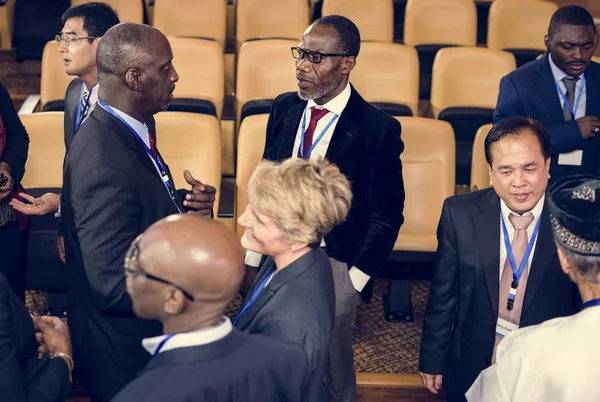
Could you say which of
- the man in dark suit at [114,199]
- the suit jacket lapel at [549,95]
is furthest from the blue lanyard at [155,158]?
the suit jacket lapel at [549,95]

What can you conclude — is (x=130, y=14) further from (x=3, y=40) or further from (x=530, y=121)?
(x=530, y=121)

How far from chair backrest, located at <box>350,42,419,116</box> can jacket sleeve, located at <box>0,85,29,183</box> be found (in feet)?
7.36

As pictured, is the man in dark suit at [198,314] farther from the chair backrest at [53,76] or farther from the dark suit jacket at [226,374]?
the chair backrest at [53,76]

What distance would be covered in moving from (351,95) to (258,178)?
3.61 feet

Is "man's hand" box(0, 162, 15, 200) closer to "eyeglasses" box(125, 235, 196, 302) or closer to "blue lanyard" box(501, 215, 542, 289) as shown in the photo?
"eyeglasses" box(125, 235, 196, 302)

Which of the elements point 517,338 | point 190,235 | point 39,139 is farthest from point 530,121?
point 39,139

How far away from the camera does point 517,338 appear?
1.69m

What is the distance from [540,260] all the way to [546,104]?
1.34 m

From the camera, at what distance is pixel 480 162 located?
3.81m

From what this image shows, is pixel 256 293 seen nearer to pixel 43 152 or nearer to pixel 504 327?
pixel 504 327

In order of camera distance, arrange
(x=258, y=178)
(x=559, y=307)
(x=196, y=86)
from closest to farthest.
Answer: (x=258, y=178) < (x=559, y=307) < (x=196, y=86)

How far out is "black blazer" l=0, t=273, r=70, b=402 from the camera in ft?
5.16

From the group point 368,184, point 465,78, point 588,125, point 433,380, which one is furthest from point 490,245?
point 465,78

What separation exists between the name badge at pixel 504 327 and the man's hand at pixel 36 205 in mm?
1592
